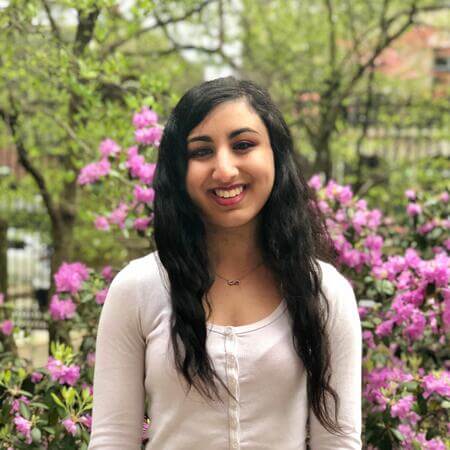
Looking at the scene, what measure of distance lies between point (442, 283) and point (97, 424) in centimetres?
157

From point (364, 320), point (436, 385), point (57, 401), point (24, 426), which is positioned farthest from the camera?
point (364, 320)

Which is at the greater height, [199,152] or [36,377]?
[199,152]

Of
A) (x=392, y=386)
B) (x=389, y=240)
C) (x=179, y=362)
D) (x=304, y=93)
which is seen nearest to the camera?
(x=179, y=362)

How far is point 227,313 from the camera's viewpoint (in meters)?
1.90

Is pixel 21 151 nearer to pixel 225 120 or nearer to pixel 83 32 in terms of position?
pixel 83 32

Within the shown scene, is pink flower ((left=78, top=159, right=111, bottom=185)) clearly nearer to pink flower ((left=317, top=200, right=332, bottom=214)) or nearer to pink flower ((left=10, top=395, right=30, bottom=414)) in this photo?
pink flower ((left=317, top=200, right=332, bottom=214))

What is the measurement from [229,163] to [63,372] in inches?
51.3

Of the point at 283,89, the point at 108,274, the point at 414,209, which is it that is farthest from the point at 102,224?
the point at 283,89

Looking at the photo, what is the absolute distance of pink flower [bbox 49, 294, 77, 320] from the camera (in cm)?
331

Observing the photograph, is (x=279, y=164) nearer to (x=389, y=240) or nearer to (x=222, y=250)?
(x=222, y=250)

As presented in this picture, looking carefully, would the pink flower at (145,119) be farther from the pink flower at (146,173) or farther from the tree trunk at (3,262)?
the tree trunk at (3,262)

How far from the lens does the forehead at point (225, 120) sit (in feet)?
6.11

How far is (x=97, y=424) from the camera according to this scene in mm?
1849

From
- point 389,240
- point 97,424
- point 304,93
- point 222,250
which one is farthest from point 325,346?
point 304,93
